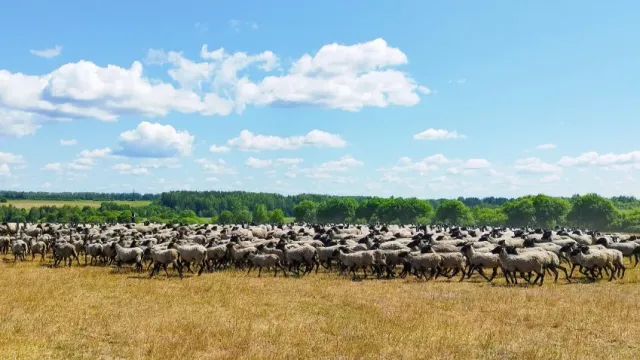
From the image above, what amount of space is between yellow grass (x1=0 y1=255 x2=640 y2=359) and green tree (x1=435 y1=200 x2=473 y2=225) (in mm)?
127165

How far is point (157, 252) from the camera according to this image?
2773 centimetres

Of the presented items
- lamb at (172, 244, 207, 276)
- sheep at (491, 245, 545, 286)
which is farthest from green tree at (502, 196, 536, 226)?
lamb at (172, 244, 207, 276)

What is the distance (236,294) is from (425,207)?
131 meters

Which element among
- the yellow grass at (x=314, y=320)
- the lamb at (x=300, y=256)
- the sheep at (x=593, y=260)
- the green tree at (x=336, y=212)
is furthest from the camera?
the green tree at (x=336, y=212)

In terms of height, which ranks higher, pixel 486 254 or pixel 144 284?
pixel 486 254

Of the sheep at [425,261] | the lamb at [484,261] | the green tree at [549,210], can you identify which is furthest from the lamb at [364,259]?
the green tree at [549,210]

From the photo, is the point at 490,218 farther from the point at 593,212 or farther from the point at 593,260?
the point at 593,260

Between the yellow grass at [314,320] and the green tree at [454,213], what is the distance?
12716cm

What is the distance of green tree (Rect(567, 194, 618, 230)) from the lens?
449 feet

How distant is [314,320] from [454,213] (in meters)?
140

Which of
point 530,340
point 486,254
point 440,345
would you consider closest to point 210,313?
Answer: point 440,345

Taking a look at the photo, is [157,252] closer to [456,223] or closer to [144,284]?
[144,284]

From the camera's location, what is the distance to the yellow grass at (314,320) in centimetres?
1273

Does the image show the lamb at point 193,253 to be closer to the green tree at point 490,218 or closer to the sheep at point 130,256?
the sheep at point 130,256
